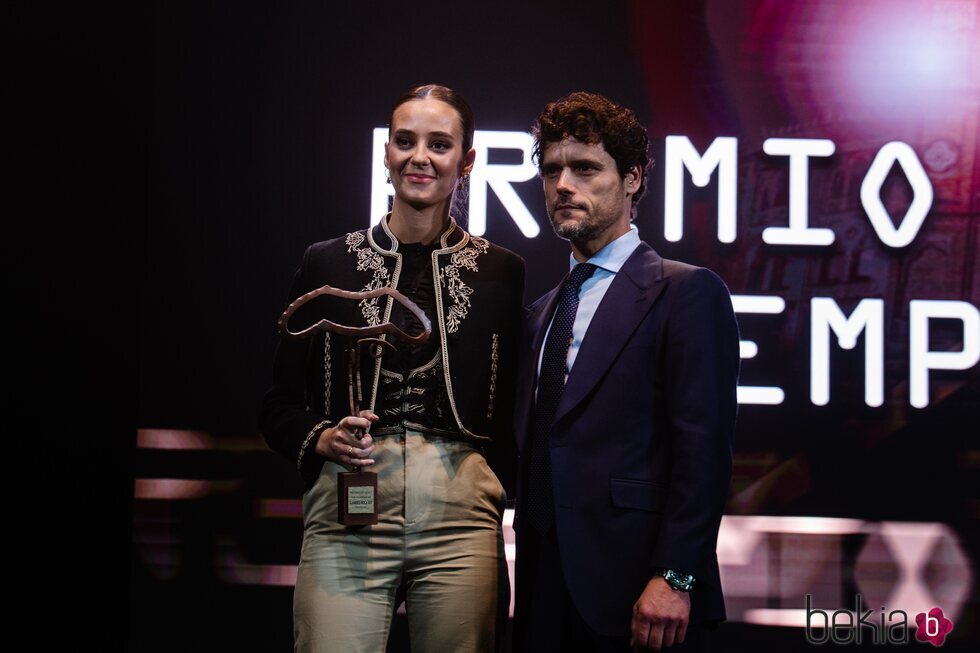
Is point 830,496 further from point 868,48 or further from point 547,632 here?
point 547,632

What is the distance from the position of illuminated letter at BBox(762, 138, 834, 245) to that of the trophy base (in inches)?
85.2

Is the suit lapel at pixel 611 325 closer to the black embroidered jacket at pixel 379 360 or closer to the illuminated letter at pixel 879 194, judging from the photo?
the black embroidered jacket at pixel 379 360

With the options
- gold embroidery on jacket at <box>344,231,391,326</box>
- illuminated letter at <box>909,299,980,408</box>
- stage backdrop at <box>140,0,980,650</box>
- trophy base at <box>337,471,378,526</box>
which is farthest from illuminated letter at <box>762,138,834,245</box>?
trophy base at <box>337,471,378,526</box>

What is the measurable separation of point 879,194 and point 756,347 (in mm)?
715

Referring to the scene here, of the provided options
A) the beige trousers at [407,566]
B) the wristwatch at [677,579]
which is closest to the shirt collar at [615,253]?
the beige trousers at [407,566]

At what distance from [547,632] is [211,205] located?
226 centimetres

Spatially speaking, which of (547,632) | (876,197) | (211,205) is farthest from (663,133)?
(547,632)

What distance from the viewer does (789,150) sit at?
3508 mm

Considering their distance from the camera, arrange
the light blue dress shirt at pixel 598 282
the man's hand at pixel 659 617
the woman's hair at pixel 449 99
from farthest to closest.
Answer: the woman's hair at pixel 449 99 → the light blue dress shirt at pixel 598 282 → the man's hand at pixel 659 617

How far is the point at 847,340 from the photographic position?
3.48m

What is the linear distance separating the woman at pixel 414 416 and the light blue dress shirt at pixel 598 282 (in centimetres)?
18

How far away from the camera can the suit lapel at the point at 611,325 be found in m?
1.80

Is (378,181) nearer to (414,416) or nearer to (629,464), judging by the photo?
(414,416)

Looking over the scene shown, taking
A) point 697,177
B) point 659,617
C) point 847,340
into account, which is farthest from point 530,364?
point 847,340
